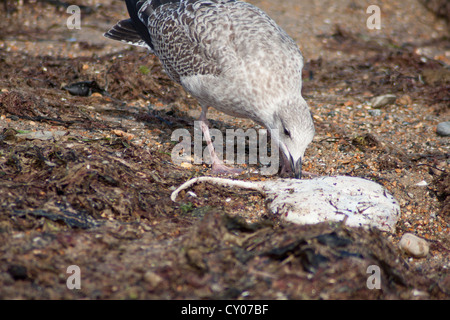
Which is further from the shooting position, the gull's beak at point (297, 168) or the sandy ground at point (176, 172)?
the gull's beak at point (297, 168)

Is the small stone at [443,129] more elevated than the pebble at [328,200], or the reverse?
the pebble at [328,200]

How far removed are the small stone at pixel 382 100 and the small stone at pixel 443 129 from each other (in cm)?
93

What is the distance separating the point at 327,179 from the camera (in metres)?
4.60

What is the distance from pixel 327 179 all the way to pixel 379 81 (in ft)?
12.4

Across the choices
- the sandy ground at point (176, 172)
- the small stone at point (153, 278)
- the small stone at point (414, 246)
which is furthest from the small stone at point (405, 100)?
the small stone at point (153, 278)

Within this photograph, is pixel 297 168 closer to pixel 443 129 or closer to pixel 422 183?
pixel 422 183

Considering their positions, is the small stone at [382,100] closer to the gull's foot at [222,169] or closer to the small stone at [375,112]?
the small stone at [375,112]

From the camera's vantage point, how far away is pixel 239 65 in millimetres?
4902

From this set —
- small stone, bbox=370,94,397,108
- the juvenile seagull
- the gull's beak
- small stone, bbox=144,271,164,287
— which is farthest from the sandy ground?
the juvenile seagull

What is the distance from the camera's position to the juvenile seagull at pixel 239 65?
470 centimetres

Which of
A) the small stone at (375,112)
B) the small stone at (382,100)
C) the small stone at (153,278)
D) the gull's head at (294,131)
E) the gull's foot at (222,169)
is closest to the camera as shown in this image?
the small stone at (153,278)

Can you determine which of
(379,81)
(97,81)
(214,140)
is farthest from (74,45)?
(379,81)

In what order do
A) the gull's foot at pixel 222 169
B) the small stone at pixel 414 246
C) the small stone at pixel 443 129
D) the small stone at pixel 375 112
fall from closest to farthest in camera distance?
1. the small stone at pixel 414 246
2. the gull's foot at pixel 222 169
3. the small stone at pixel 443 129
4. the small stone at pixel 375 112

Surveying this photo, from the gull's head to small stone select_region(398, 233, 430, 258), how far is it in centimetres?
110
